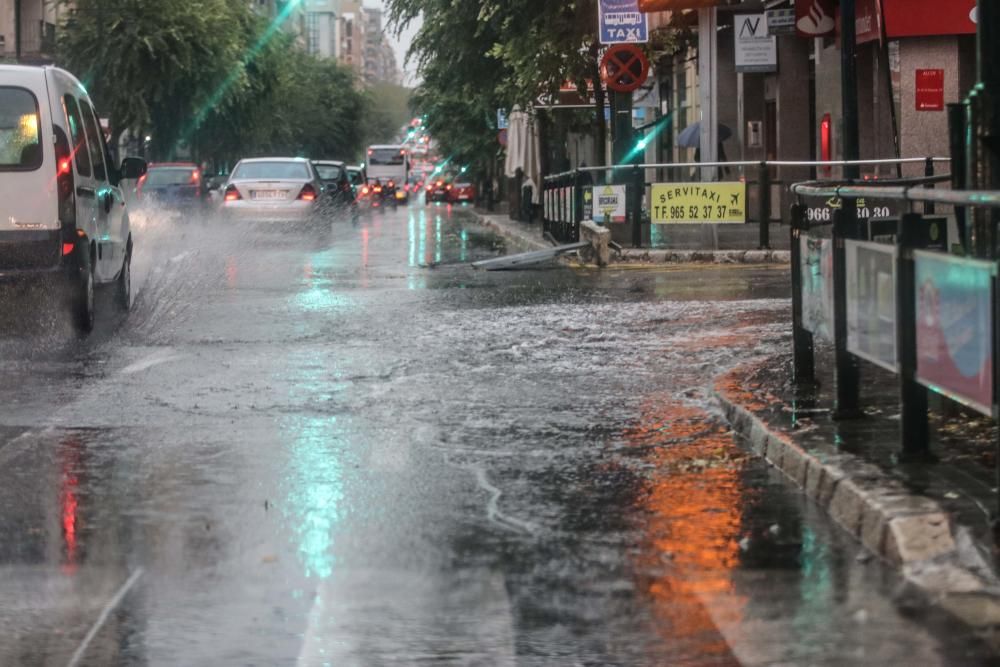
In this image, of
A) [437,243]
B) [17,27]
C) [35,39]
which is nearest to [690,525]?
[437,243]

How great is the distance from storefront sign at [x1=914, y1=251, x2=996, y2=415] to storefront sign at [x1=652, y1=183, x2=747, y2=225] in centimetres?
1663

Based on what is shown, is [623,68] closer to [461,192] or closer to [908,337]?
[908,337]

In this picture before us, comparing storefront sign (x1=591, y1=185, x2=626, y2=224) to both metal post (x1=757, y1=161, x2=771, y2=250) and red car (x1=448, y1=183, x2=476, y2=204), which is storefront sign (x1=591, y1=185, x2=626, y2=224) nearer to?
metal post (x1=757, y1=161, x2=771, y2=250)

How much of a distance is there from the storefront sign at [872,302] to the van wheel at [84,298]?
7.05 metres

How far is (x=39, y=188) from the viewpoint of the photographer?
13016 millimetres

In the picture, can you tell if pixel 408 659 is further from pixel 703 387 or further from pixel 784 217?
pixel 784 217

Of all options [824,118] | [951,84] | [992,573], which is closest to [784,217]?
[951,84]

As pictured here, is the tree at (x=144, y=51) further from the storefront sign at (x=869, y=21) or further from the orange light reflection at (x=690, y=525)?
the orange light reflection at (x=690, y=525)

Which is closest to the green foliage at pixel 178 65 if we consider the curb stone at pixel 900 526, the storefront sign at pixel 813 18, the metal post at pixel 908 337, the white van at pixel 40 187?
the storefront sign at pixel 813 18

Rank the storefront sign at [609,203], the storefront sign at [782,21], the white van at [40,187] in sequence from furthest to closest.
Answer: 1. the storefront sign at [782,21]
2. the storefront sign at [609,203]
3. the white van at [40,187]

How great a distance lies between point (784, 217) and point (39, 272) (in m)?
12.6

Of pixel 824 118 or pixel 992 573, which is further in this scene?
pixel 824 118

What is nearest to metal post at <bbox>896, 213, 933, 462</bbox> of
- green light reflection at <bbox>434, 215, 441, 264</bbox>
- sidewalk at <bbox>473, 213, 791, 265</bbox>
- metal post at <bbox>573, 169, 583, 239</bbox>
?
sidewalk at <bbox>473, 213, 791, 265</bbox>

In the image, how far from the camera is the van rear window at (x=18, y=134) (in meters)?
13.0
